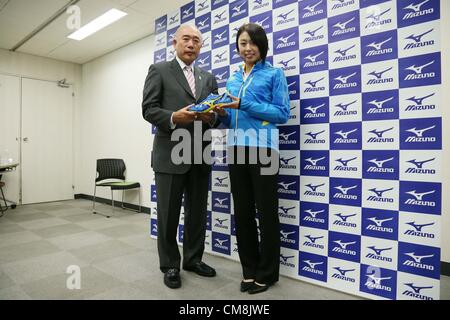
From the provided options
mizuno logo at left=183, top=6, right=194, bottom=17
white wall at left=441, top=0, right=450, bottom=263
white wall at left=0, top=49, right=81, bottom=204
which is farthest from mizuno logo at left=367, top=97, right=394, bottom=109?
white wall at left=0, top=49, right=81, bottom=204

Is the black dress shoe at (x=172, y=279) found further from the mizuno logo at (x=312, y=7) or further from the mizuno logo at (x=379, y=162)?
the mizuno logo at (x=312, y=7)

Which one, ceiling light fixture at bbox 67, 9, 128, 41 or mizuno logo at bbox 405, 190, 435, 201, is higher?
ceiling light fixture at bbox 67, 9, 128, 41

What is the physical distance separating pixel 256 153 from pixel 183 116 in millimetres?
527

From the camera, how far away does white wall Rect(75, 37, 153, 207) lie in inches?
183

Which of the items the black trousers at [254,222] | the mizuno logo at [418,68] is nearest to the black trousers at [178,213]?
the black trousers at [254,222]

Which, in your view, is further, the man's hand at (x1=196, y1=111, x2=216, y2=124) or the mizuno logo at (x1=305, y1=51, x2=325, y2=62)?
the mizuno logo at (x1=305, y1=51, x2=325, y2=62)

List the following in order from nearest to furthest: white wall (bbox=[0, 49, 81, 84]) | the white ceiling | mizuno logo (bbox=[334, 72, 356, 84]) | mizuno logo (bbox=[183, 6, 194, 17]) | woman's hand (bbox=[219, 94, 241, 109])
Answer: woman's hand (bbox=[219, 94, 241, 109]) → mizuno logo (bbox=[334, 72, 356, 84]) → mizuno logo (bbox=[183, 6, 194, 17]) → the white ceiling → white wall (bbox=[0, 49, 81, 84])

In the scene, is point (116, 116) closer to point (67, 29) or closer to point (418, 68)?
point (67, 29)

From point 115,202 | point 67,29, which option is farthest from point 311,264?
point 67,29

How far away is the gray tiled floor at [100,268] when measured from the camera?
1886 millimetres

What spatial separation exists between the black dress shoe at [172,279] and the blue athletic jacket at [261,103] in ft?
3.23

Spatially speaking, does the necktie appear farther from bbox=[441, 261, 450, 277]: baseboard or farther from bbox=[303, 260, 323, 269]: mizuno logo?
bbox=[441, 261, 450, 277]: baseboard

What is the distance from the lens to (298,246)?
2.14 meters

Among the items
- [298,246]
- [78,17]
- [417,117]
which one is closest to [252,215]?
[298,246]
